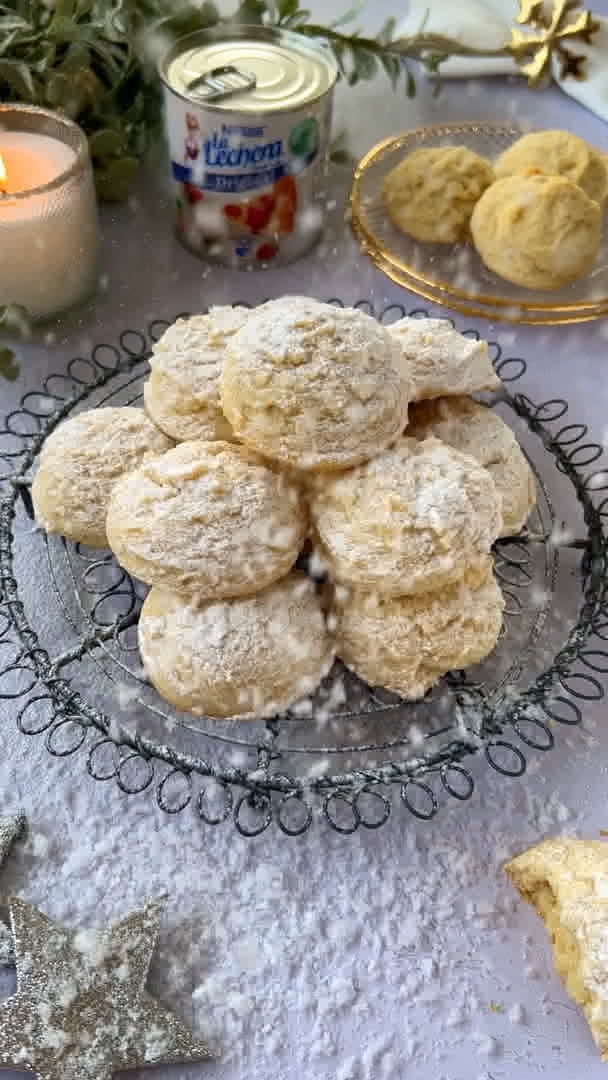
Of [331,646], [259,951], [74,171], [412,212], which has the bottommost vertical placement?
[259,951]

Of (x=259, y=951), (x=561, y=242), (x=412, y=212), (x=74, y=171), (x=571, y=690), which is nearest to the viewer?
(x=259, y=951)

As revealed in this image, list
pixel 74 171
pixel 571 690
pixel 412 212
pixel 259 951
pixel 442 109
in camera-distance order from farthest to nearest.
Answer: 1. pixel 442 109
2. pixel 412 212
3. pixel 74 171
4. pixel 571 690
5. pixel 259 951

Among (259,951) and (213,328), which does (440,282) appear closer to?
(213,328)

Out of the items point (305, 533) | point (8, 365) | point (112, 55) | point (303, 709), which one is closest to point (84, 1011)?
point (303, 709)

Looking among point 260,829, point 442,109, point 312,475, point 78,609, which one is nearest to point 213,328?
point 312,475

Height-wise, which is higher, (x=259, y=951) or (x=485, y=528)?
(x=485, y=528)

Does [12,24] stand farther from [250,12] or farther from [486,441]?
[486,441]

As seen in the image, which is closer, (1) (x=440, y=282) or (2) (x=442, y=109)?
(1) (x=440, y=282)
